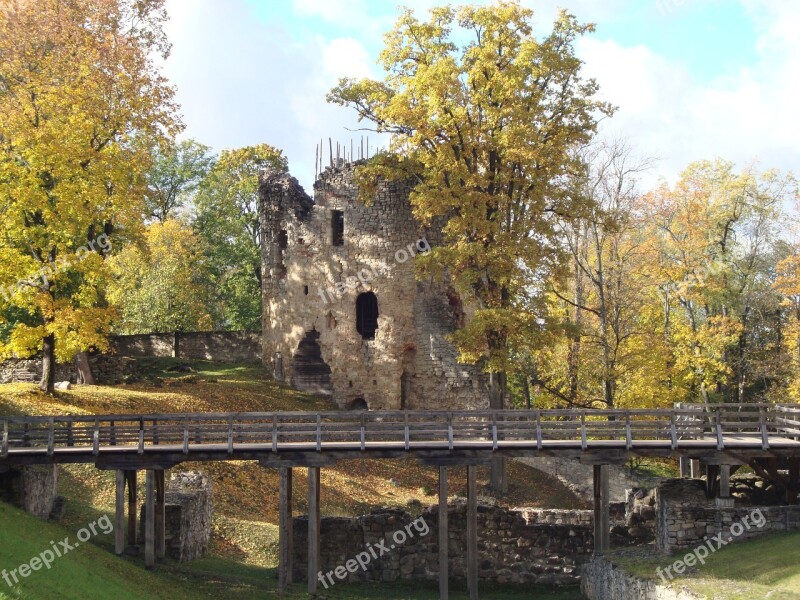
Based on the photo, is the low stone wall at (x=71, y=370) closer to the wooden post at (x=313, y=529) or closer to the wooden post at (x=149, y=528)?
the wooden post at (x=149, y=528)

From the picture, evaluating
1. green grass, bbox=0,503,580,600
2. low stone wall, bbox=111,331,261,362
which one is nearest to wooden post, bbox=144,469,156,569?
green grass, bbox=0,503,580,600

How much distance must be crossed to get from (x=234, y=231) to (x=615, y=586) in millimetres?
38852

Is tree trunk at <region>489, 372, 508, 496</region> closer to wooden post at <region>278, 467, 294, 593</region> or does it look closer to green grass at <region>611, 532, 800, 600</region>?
green grass at <region>611, 532, 800, 600</region>

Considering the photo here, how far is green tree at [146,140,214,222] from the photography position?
5869 cm

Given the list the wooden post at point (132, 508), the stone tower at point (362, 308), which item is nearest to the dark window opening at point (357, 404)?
Result: the stone tower at point (362, 308)

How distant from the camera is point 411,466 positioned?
3412 cm

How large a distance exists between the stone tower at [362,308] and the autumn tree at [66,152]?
8196 millimetres

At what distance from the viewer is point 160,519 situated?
2264 cm

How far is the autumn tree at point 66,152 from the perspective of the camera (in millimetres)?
27484

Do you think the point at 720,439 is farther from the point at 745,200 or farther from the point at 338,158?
the point at 338,158

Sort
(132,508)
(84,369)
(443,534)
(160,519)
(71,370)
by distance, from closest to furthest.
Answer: (443,534)
(160,519)
(132,508)
(84,369)
(71,370)

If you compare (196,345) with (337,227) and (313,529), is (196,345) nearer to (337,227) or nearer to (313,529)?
(337,227)

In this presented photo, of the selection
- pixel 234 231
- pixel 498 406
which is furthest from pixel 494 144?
pixel 234 231

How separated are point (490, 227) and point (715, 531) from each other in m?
11.3
